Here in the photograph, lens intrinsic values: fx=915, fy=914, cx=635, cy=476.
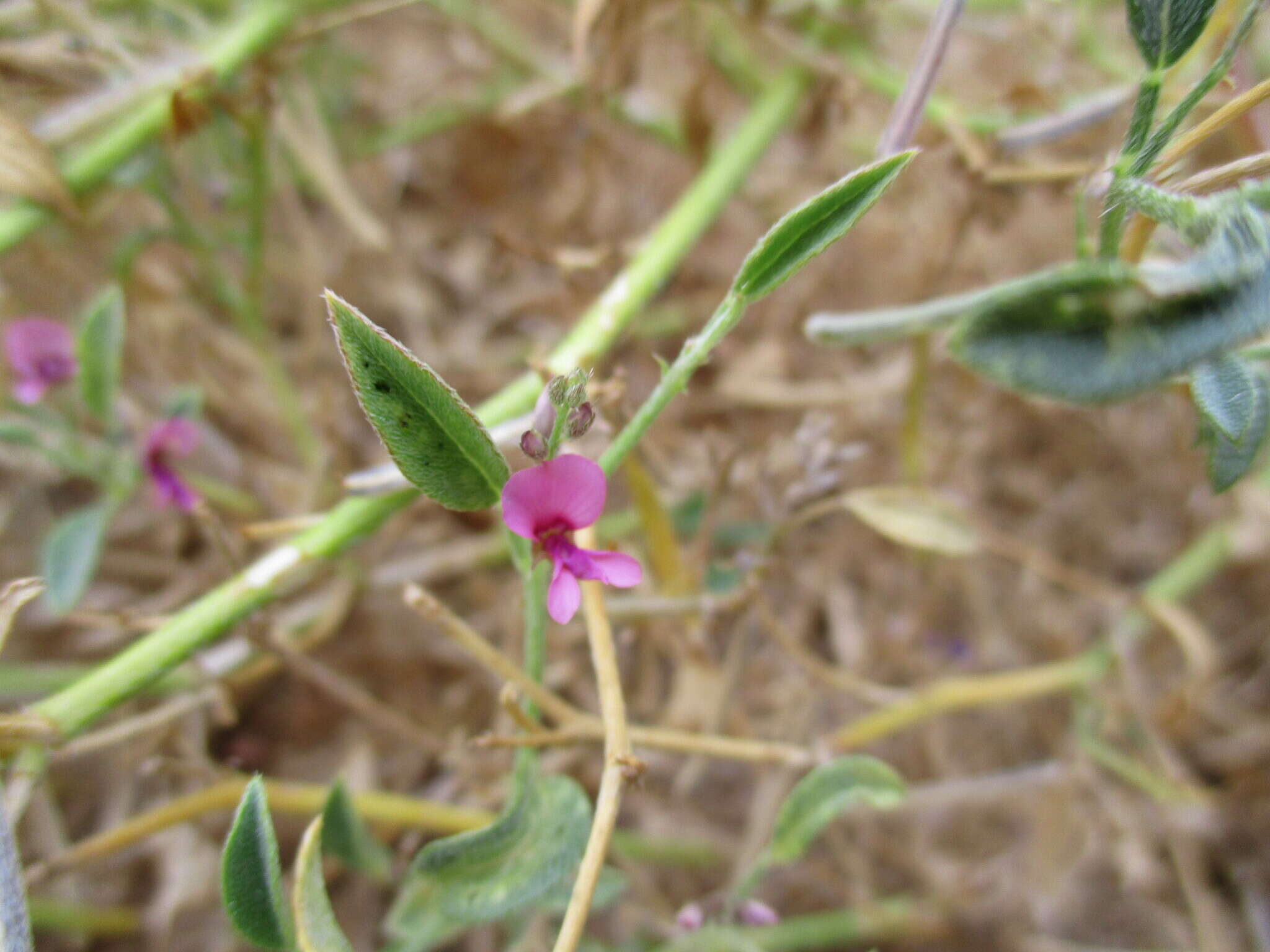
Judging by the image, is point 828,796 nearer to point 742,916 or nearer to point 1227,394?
point 742,916

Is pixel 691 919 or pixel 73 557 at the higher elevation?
pixel 73 557

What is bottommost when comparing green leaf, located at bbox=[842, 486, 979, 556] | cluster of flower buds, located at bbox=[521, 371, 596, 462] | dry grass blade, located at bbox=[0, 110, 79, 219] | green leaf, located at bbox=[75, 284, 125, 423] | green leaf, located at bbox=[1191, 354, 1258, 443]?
cluster of flower buds, located at bbox=[521, 371, 596, 462]

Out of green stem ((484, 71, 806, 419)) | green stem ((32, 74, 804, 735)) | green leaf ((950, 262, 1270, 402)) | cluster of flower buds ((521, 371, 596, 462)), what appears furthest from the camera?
green stem ((484, 71, 806, 419))

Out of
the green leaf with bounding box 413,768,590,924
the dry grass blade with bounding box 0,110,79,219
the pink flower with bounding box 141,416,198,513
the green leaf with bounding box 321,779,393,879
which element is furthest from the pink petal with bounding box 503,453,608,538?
the dry grass blade with bounding box 0,110,79,219

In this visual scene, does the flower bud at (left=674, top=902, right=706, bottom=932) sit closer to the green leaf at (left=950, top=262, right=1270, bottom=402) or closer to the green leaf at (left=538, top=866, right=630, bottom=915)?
the green leaf at (left=538, top=866, right=630, bottom=915)

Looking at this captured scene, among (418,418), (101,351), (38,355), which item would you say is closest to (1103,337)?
(418,418)

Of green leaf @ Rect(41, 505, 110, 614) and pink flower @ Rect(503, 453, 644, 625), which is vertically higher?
green leaf @ Rect(41, 505, 110, 614)

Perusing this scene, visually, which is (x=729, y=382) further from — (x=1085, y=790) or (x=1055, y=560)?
(x=1085, y=790)
